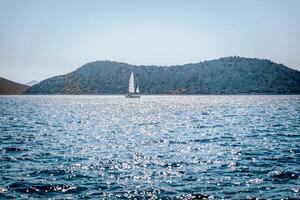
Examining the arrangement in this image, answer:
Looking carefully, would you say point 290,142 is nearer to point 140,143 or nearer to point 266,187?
point 140,143

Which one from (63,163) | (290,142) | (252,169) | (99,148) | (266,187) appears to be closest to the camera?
(266,187)

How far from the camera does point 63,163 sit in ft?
97.2

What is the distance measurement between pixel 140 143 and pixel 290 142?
17694 mm

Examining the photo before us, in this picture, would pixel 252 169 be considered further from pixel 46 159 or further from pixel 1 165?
pixel 1 165

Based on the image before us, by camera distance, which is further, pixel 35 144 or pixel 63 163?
pixel 35 144

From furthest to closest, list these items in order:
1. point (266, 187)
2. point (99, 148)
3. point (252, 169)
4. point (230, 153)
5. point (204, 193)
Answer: point (99, 148) < point (230, 153) < point (252, 169) < point (266, 187) < point (204, 193)

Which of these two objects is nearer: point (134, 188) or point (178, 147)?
point (134, 188)

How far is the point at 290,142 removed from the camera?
4222 centimetres

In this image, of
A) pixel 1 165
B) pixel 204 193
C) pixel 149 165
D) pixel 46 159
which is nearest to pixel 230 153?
pixel 149 165

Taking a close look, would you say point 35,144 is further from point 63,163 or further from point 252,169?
point 252,169

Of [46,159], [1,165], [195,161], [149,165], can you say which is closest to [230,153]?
[195,161]

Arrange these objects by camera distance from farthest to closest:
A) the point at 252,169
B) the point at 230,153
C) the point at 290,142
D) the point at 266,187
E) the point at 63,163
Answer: the point at 290,142 < the point at 230,153 < the point at 63,163 < the point at 252,169 < the point at 266,187

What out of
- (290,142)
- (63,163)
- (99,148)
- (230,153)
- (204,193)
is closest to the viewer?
(204,193)

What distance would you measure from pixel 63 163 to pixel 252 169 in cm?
1518
